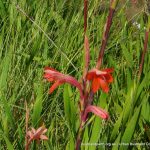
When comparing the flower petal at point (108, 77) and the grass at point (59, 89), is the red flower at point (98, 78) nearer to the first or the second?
the flower petal at point (108, 77)

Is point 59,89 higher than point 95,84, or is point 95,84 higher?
point 95,84

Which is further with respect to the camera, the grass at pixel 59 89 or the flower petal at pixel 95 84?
the grass at pixel 59 89

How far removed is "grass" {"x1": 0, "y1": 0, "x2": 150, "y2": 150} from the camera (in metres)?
1.17

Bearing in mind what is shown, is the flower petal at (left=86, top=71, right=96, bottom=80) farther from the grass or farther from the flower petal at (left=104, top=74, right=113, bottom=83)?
the grass

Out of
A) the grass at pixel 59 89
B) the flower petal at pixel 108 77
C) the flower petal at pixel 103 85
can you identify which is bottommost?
the grass at pixel 59 89

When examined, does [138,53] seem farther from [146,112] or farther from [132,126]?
[132,126]

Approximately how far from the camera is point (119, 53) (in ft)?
7.18

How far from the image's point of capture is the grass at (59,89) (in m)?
1.17

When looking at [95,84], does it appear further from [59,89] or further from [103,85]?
[59,89]

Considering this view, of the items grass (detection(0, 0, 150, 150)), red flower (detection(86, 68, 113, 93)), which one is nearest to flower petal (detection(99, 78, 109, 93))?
red flower (detection(86, 68, 113, 93))

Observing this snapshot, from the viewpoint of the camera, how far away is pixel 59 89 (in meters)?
1.49

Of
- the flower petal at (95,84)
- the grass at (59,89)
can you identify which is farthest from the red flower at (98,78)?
the grass at (59,89)

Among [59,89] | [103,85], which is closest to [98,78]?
[103,85]

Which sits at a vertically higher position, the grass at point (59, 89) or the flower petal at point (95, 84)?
the flower petal at point (95, 84)
